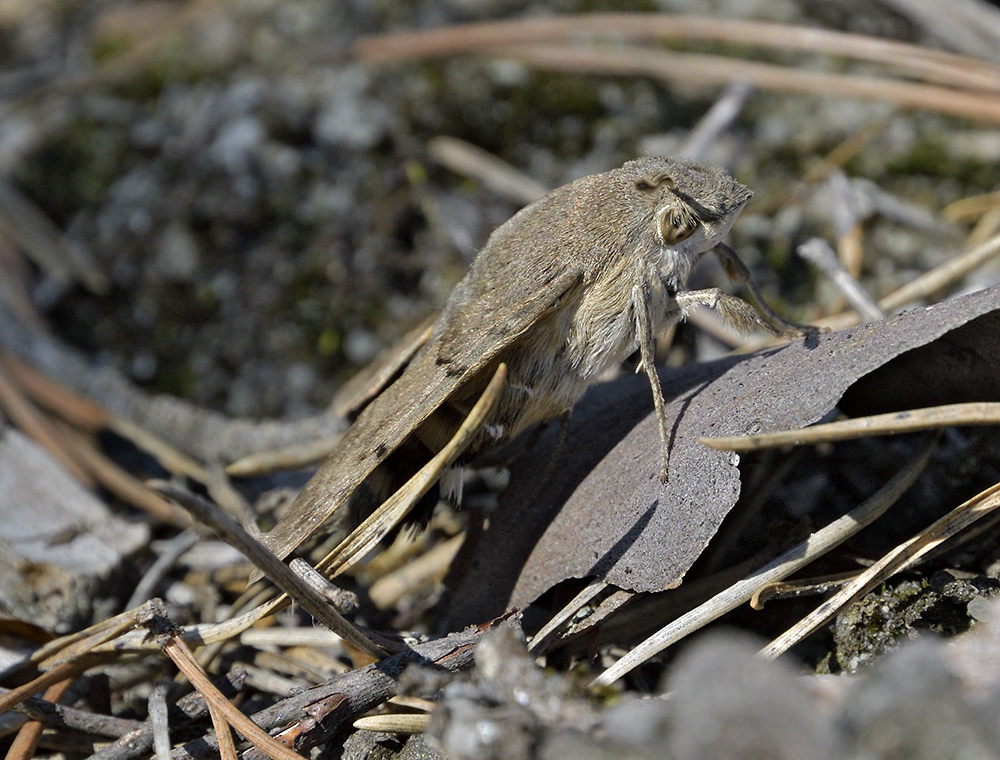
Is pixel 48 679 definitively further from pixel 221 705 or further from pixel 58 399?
pixel 58 399

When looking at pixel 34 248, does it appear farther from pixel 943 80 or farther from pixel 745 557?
pixel 943 80

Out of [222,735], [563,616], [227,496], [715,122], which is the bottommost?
[563,616]

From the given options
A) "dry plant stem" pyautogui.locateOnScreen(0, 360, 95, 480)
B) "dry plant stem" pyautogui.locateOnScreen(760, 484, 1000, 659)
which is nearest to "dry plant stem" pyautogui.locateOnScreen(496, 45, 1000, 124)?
"dry plant stem" pyautogui.locateOnScreen(760, 484, 1000, 659)

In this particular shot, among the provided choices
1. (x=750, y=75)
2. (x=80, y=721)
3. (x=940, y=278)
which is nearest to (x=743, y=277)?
(x=940, y=278)

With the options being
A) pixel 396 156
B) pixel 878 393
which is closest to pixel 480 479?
pixel 878 393

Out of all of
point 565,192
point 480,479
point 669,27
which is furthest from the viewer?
point 669,27

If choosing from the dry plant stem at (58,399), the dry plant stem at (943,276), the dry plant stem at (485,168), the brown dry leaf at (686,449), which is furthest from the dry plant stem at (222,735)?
the dry plant stem at (485,168)

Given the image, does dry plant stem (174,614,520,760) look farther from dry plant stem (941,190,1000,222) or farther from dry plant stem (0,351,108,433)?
dry plant stem (941,190,1000,222)
